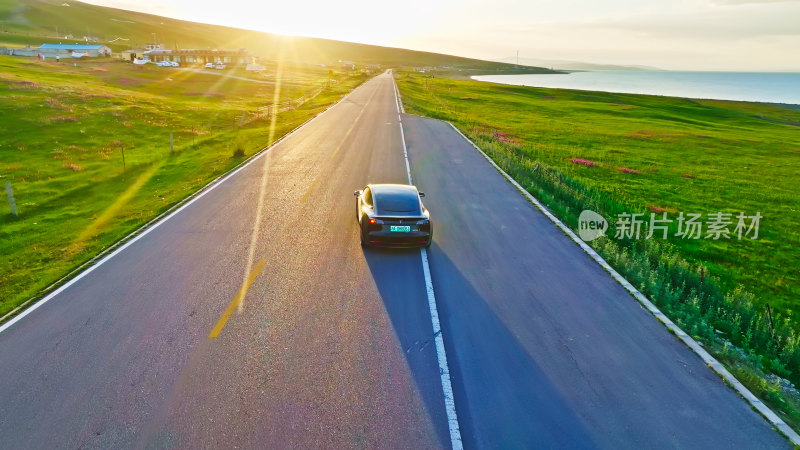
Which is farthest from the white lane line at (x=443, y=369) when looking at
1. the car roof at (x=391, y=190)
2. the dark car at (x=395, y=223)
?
the car roof at (x=391, y=190)

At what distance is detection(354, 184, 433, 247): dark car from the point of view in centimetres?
1192

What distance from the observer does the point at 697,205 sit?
2356 cm

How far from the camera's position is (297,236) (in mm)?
13281

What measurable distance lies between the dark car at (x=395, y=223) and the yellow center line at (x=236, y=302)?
9.80ft

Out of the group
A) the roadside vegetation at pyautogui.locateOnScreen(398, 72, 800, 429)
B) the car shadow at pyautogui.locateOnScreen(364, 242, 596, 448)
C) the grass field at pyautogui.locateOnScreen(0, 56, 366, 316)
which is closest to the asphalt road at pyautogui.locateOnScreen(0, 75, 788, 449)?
the car shadow at pyautogui.locateOnScreen(364, 242, 596, 448)

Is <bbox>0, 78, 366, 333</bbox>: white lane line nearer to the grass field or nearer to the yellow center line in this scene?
the grass field

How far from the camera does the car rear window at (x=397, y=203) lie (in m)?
12.1

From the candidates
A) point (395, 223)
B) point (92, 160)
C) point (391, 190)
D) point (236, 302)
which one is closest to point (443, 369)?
point (236, 302)

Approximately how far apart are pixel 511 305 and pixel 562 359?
6.44 ft

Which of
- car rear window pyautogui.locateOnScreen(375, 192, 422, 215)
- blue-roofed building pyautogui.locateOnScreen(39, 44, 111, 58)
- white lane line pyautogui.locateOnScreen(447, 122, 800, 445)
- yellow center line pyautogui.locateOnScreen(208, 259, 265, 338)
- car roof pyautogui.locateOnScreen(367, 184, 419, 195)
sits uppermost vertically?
blue-roofed building pyautogui.locateOnScreen(39, 44, 111, 58)

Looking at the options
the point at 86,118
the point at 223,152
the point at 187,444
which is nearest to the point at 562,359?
the point at 187,444

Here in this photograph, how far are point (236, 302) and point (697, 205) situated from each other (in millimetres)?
24103

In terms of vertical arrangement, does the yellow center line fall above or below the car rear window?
below

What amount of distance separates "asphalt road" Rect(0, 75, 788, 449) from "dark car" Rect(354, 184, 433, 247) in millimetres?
547
